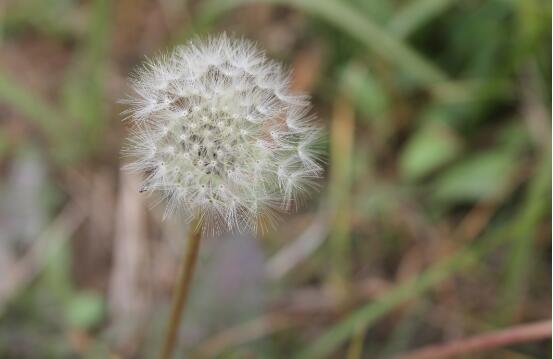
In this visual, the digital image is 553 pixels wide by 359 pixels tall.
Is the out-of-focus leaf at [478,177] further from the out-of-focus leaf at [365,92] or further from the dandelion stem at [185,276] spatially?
the dandelion stem at [185,276]

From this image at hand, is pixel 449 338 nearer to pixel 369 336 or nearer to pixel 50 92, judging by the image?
pixel 369 336

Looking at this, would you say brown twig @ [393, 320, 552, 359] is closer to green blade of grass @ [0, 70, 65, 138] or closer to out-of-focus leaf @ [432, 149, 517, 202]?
out-of-focus leaf @ [432, 149, 517, 202]

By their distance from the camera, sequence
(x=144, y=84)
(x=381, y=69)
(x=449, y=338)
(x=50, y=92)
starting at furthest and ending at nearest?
1. (x=50, y=92)
2. (x=381, y=69)
3. (x=449, y=338)
4. (x=144, y=84)

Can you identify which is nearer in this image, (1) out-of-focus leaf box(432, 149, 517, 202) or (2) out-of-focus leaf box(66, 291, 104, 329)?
(2) out-of-focus leaf box(66, 291, 104, 329)

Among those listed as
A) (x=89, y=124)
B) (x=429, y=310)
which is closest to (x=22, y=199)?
(x=89, y=124)

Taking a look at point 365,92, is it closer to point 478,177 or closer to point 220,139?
point 478,177

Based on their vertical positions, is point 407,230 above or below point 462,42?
below

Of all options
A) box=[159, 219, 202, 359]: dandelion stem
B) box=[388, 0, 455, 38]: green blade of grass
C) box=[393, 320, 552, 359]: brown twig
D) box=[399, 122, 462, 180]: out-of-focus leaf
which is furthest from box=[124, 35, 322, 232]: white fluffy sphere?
box=[388, 0, 455, 38]: green blade of grass
